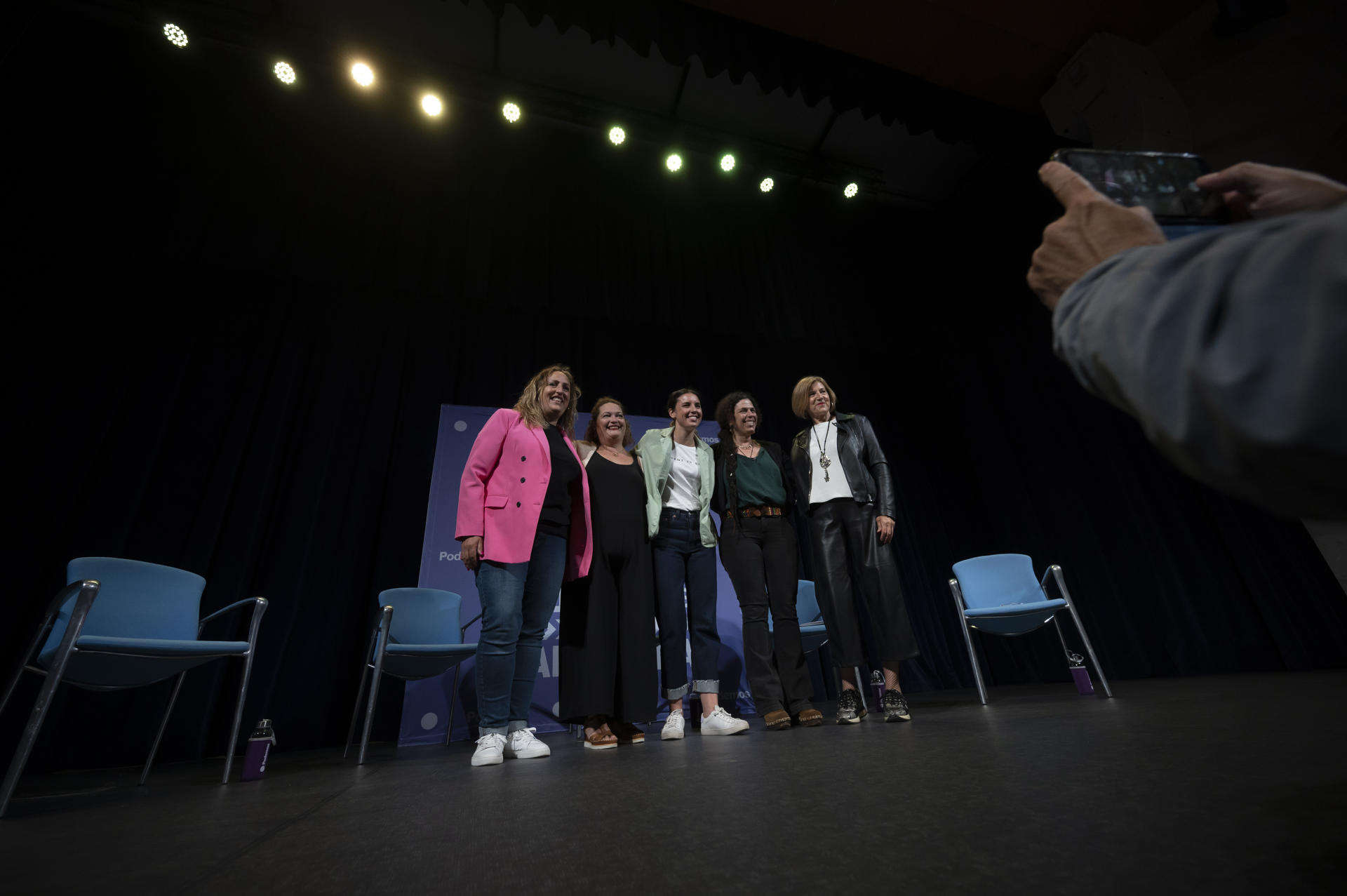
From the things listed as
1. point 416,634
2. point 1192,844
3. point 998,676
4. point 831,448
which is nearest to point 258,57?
point 416,634

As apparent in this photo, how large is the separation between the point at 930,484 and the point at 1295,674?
2.57 meters

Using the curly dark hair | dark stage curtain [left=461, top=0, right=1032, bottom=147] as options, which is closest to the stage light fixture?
dark stage curtain [left=461, top=0, right=1032, bottom=147]

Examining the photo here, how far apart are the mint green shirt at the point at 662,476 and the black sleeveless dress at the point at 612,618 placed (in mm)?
41

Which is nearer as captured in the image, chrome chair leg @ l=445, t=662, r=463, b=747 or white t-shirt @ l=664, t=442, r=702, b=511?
white t-shirt @ l=664, t=442, r=702, b=511

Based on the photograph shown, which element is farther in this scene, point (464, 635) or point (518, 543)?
point (464, 635)

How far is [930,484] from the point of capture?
5230 millimetres

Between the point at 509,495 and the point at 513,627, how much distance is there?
17.4 inches

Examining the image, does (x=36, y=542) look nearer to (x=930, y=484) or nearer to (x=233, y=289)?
(x=233, y=289)

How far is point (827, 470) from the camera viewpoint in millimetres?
2363

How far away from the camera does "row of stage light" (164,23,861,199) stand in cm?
354

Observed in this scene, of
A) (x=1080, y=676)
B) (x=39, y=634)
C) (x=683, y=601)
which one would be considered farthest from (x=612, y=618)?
(x=1080, y=676)

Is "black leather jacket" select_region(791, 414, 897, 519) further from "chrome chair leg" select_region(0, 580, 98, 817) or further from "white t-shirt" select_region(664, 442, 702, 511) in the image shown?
"chrome chair leg" select_region(0, 580, 98, 817)

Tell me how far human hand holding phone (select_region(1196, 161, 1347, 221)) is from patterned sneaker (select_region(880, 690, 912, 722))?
1.77 meters

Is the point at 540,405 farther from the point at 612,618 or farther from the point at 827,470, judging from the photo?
the point at 827,470
